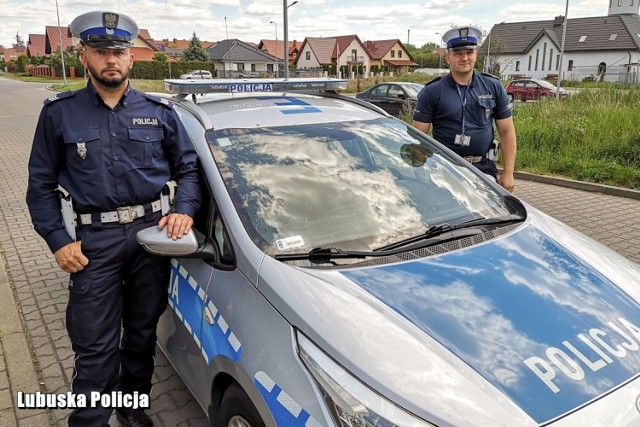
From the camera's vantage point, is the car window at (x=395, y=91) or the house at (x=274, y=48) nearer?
the car window at (x=395, y=91)

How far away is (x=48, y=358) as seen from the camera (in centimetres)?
334

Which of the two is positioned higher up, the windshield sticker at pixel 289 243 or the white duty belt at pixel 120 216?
the white duty belt at pixel 120 216

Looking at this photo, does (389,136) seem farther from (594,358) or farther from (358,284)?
(594,358)

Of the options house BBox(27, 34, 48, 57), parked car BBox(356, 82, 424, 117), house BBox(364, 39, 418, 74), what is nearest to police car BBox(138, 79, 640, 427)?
parked car BBox(356, 82, 424, 117)

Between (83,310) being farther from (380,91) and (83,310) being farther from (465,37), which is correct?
(380,91)

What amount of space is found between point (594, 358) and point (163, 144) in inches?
76.7

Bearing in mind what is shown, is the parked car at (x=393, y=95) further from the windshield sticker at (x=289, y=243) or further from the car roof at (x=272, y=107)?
the windshield sticker at (x=289, y=243)

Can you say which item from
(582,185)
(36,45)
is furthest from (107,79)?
(36,45)

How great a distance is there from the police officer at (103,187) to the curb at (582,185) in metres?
6.50

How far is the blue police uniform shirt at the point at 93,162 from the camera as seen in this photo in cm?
222

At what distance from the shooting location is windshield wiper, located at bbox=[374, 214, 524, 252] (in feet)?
7.04

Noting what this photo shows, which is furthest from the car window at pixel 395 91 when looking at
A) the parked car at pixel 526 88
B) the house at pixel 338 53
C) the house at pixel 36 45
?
the house at pixel 36 45

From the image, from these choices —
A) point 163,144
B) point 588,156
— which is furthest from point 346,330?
point 588,156

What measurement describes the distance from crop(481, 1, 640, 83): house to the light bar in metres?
47.8
